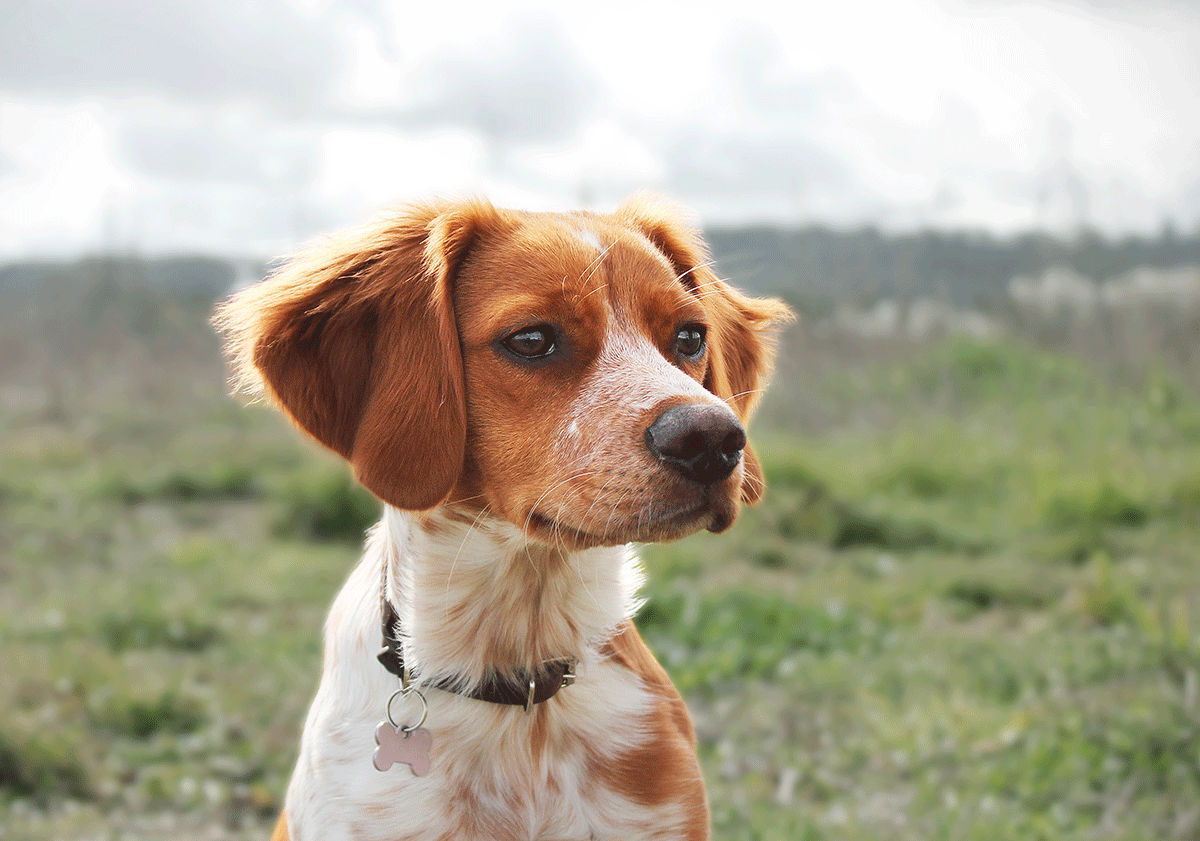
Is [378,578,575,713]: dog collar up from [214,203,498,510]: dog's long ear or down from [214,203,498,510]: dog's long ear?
down

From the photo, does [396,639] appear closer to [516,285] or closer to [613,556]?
[613,556]

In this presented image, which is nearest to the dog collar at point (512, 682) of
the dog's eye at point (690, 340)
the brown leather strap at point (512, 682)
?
the brown leather strap at point (512, 682)

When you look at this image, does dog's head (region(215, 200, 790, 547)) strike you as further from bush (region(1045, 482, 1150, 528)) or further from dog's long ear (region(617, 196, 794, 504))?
bush (region(1045, 482, 1150, 528))

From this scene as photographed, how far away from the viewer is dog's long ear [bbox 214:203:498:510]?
2.16m

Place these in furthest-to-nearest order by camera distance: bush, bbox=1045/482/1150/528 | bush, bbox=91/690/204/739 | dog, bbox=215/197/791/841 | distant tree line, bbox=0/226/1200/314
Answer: distant tree line, bbox=0/226/1200/314, bush, bbox=1045/482/1150/528, bush, bbox=91/690/204/739, dog, bbox=215/197/791/841

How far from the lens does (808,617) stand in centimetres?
539

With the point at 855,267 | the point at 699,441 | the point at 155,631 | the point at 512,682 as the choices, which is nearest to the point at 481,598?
the point at 512,682

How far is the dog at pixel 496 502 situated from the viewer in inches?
83.3

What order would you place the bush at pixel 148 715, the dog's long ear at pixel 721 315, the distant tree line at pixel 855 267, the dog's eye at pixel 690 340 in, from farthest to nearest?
the distant tree line at pixel 855 267 → the bush at pixel 148 715 → the dog's long ear at pixel 721 315 → the dog's eye at pixel 690 340

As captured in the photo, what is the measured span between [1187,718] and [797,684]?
1.49 meters

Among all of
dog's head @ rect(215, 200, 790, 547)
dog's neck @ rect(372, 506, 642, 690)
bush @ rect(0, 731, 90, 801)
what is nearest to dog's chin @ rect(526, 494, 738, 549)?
dog's head @ rect(215, 200, 790, 547)

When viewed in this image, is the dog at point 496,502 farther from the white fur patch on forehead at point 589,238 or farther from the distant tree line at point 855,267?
the distant tree line at point 855,267

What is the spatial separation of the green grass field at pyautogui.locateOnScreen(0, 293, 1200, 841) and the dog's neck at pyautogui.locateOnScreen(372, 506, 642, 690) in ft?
5.06

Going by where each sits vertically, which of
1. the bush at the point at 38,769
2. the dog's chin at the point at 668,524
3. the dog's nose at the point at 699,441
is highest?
the dog's nose at the point at 699,441
